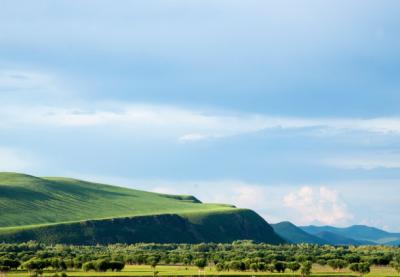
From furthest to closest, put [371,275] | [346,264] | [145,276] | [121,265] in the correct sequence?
[346,264]
[121,265]
[371,275]
[145,276]

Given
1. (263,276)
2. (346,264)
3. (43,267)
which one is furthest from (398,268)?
(43,267)

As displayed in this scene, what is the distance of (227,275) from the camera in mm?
155125

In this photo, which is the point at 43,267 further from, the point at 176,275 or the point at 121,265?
the point at 176,275

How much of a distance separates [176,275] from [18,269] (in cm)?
4113

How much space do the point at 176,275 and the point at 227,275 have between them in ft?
36.5

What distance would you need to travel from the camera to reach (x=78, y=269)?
17412 centimetres

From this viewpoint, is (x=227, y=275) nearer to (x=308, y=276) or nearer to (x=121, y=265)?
(x=308, y=276)

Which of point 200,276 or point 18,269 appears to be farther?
point 18,269

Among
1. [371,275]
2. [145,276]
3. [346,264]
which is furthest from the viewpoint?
[346,264]

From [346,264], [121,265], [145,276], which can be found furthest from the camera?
[346,264]

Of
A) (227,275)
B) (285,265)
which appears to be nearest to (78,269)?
(227,275)

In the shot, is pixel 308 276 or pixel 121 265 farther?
pixel 121 265

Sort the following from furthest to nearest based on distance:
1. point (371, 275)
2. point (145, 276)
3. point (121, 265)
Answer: point (121, 265) → point (371, 275) → point (145, 276)

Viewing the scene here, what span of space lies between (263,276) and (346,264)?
40612 millimetres
